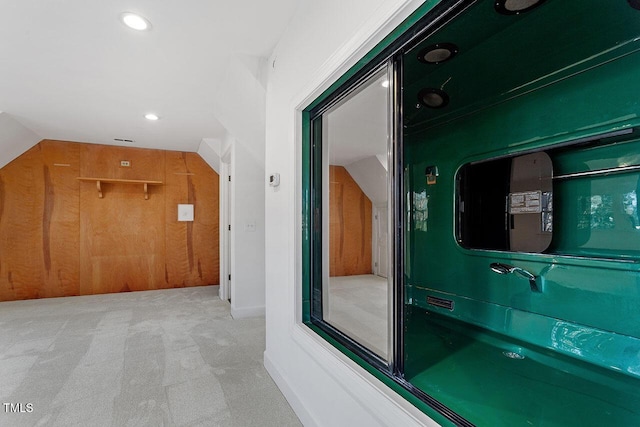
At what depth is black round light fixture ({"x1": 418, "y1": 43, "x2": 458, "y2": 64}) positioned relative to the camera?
1615 mm

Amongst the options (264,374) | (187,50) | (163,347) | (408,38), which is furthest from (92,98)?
(408,38)

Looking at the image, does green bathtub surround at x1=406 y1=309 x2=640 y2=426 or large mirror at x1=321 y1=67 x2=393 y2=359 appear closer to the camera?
green bathtub surround at x1=406 y1=309 x2=640 y2=426

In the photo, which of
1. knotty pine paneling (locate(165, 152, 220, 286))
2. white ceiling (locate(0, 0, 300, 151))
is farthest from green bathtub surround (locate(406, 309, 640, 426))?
knotty pine paneling (locate(165, 152, 220, 286))

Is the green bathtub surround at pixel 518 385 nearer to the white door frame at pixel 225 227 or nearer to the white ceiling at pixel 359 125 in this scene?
the white ceiling at pixel 359 125

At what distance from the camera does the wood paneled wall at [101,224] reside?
14.9 feet

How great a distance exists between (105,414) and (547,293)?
8.39 feet

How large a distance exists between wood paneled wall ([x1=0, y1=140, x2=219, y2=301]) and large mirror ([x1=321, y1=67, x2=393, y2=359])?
3939 millimetres

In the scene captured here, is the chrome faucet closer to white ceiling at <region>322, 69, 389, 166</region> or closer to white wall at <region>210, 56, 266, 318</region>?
white ceiling at <region>322, 69, 389, 166</region>

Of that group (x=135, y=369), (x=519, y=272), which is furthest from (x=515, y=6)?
(x=135, y=369)

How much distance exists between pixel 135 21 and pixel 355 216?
1.95m

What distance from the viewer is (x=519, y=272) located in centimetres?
156

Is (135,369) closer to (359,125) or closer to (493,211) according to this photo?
(359,125)

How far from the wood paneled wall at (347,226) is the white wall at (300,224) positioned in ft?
1.02

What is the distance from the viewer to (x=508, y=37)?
155 cm
